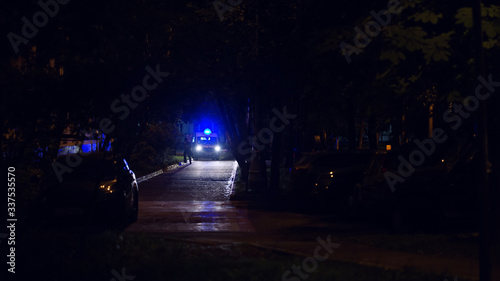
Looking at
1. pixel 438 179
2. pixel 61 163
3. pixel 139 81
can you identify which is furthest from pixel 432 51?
pixel 61 163

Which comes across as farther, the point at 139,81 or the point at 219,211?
the point at 219,211

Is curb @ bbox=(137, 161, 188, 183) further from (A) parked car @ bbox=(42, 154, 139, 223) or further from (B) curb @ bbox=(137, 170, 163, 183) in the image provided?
(A) parked car @ bbox=(42, 154, 139, 223)

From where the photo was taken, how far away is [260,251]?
35.9 feet

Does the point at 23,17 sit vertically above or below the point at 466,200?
above

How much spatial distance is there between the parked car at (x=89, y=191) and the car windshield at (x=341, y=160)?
18.7 feet

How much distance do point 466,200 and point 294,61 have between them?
7.59 m

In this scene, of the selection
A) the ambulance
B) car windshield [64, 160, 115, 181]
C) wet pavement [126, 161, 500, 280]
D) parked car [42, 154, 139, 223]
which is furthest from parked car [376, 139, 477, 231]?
the ambulance

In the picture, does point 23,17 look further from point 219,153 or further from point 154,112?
point 219,153

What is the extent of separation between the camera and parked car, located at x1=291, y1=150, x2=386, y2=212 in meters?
17.1

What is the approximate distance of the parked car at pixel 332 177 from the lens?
17141 millimetres

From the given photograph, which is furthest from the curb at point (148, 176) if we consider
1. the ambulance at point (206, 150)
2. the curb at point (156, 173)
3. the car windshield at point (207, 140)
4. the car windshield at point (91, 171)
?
the car windshield at point (207, 140)

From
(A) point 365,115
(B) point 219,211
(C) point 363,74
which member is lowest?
(B) point 219,211

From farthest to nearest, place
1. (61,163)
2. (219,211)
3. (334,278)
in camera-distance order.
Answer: (219,211) → (61,163) → (334,278)

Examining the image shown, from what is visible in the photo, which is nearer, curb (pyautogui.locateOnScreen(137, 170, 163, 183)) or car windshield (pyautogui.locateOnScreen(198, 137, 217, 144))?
curb (pyautogui.locateOnScreen(137, 170, 163, 183))
